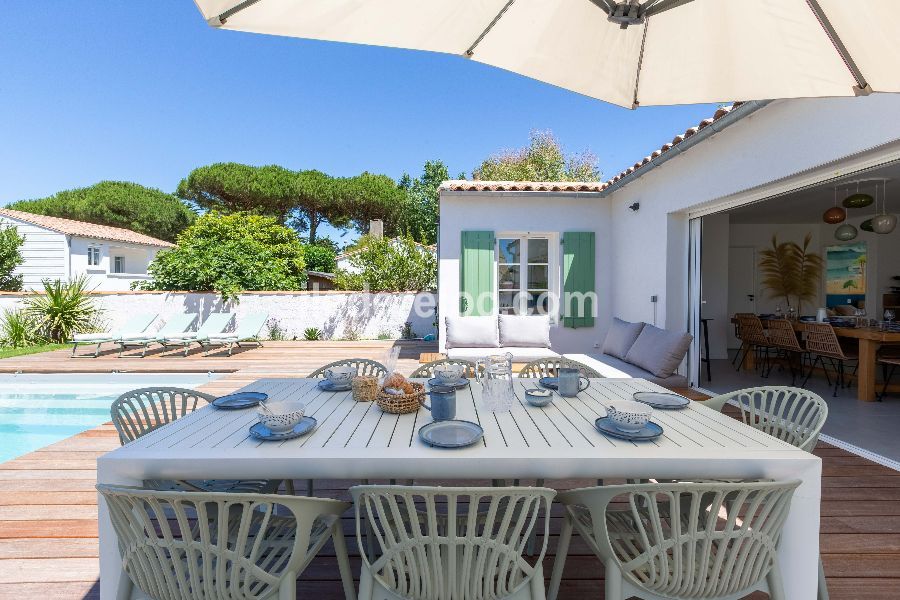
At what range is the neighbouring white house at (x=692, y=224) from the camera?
3301mm

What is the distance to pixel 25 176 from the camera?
74.8 feet

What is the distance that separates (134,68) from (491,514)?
16.3 meters

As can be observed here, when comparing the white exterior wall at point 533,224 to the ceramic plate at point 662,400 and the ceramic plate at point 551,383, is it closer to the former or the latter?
the ceramic plate at point 551,383

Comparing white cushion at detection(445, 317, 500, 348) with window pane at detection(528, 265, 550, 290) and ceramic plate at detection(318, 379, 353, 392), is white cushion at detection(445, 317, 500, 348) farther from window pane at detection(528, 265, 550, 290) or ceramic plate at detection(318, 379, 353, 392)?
ceramic plate at detection(318, 379, 353, 392)

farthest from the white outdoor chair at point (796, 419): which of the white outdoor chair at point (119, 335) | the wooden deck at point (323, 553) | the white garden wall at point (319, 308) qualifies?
the white outdoor chair at point (119, 335)

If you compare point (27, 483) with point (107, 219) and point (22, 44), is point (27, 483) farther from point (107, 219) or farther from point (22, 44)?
point (107, 219)

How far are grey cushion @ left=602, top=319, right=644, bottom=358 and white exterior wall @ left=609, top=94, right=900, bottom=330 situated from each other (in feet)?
1.08

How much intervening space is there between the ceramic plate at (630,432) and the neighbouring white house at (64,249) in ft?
50.5

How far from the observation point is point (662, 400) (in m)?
2.23

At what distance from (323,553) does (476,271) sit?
198 inches

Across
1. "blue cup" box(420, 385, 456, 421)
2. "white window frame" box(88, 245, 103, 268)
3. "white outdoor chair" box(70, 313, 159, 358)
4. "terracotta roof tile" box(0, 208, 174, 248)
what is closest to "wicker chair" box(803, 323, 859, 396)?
"blue cup" box(420, 385, 456, 421)

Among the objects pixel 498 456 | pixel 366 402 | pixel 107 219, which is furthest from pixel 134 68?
pixel 498 456

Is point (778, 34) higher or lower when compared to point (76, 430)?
higher

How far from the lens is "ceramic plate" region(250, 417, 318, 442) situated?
1.64m
